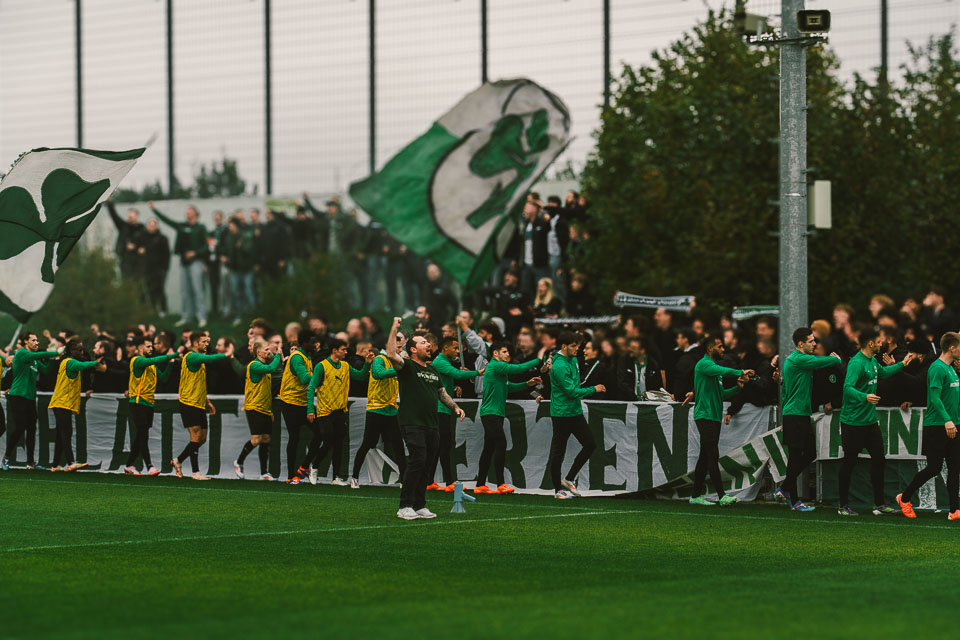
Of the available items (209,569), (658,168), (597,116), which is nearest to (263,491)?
(209,569)

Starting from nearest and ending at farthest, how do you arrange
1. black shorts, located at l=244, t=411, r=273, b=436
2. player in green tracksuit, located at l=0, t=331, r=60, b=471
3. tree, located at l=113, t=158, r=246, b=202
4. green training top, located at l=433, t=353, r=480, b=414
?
green training top, located at l=433, t=353, r=480, b=414 → black shorts, located at l=244, t=411, r=273, b=436 → player in green tracksuit, located at l=0, t=331, r=60, b=471 → tree, located at l=113, t=158, r=246, b=202

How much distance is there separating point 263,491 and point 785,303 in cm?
666

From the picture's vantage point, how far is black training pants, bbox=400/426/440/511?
14531 mm

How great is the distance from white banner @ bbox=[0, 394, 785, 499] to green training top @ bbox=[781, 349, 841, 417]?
35.1 inches

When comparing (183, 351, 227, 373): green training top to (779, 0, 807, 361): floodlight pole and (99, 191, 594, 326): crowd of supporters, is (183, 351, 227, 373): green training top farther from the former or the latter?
(99, 191, 594, 326): crowd of supporters

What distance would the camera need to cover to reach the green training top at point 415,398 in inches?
574

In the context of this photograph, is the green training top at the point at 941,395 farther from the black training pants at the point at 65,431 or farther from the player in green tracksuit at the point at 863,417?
the black training pants at the point at 65,431

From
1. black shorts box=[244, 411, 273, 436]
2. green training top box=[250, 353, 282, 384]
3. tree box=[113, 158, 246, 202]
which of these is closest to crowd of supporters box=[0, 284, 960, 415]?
green training top box=[250, 353, 282, 384]

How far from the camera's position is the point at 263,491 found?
18297 mm

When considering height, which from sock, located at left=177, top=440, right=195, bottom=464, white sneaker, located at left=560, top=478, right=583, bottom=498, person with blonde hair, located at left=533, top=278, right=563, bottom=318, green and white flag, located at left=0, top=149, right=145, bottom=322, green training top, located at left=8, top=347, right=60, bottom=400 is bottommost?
white sneaker, located at left=560, top=478, right=583, bottom=498

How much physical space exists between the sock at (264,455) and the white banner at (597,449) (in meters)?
0.15

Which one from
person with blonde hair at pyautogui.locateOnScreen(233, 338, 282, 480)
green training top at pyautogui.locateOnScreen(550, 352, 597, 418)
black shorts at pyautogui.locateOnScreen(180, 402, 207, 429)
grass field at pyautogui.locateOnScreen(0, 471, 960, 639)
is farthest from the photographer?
black shorts at pyautogui.locateOnScreen(180, 402, 207, 429)

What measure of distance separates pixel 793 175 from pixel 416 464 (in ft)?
19.3

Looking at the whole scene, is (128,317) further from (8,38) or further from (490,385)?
(490,385)
